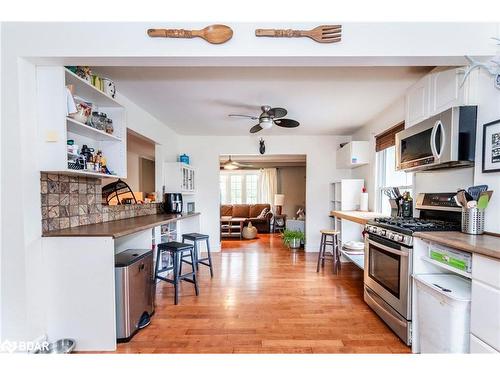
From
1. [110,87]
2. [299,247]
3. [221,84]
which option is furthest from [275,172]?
[110,87]

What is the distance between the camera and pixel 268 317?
217 cm

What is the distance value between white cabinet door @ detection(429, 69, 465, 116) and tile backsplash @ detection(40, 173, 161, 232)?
10.6ft

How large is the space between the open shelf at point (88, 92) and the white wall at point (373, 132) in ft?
10.4

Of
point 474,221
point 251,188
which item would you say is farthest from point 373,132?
point 251,188

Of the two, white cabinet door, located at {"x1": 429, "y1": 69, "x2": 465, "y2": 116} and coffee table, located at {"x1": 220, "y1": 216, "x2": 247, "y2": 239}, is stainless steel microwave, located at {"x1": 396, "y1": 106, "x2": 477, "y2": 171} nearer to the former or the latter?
white cabinet door, located at {"x1": 429, "y1": 69, "x2": 465, "y2": 116}

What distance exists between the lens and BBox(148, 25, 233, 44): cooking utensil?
4.90 feet

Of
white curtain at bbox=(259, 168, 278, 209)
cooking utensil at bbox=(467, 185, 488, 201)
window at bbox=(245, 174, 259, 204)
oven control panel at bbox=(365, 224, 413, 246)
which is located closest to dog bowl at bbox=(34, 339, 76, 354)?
oven control panel at bbox=(365, 224, 413, 246)

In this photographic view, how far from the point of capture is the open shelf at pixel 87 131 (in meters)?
1.82

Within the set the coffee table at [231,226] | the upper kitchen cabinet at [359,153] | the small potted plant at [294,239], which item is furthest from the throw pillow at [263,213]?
the upper kitchen cabinet at [359,153]

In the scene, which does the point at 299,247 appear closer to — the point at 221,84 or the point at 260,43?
the point at 221,84

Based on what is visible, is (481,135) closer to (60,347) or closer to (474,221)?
(474,221)

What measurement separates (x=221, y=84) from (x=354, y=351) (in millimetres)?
2598

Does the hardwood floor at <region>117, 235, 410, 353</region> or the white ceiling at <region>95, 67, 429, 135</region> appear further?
the white ceiling at <region>95, 67, 429, 135</region>
